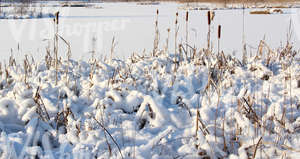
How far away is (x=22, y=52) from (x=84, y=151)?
2.37 metres

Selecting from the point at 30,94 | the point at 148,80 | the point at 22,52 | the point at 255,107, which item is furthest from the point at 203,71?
the point at 22,52

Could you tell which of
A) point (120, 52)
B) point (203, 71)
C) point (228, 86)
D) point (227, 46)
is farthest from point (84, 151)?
point (227, 46)

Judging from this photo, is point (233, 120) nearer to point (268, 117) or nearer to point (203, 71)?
point (268, 117)

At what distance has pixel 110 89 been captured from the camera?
174cm

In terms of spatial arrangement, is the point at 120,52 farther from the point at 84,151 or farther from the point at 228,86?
the point at 84,151

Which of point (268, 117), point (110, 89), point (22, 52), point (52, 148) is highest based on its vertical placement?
point (22, 52)

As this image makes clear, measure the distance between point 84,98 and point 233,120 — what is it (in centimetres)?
79

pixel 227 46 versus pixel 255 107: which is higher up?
pixel 227 46

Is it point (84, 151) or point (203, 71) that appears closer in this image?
point (84, 151)

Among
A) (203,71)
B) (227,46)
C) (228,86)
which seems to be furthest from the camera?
(227,46)

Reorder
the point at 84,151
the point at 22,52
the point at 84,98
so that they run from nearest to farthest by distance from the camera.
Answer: the point at 84,151, the point at 84,98, the point at 22,52

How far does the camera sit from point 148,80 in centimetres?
196

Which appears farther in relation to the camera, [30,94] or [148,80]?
[148,80]

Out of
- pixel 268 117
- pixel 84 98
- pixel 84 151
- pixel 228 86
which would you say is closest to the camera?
pixel 84 151
